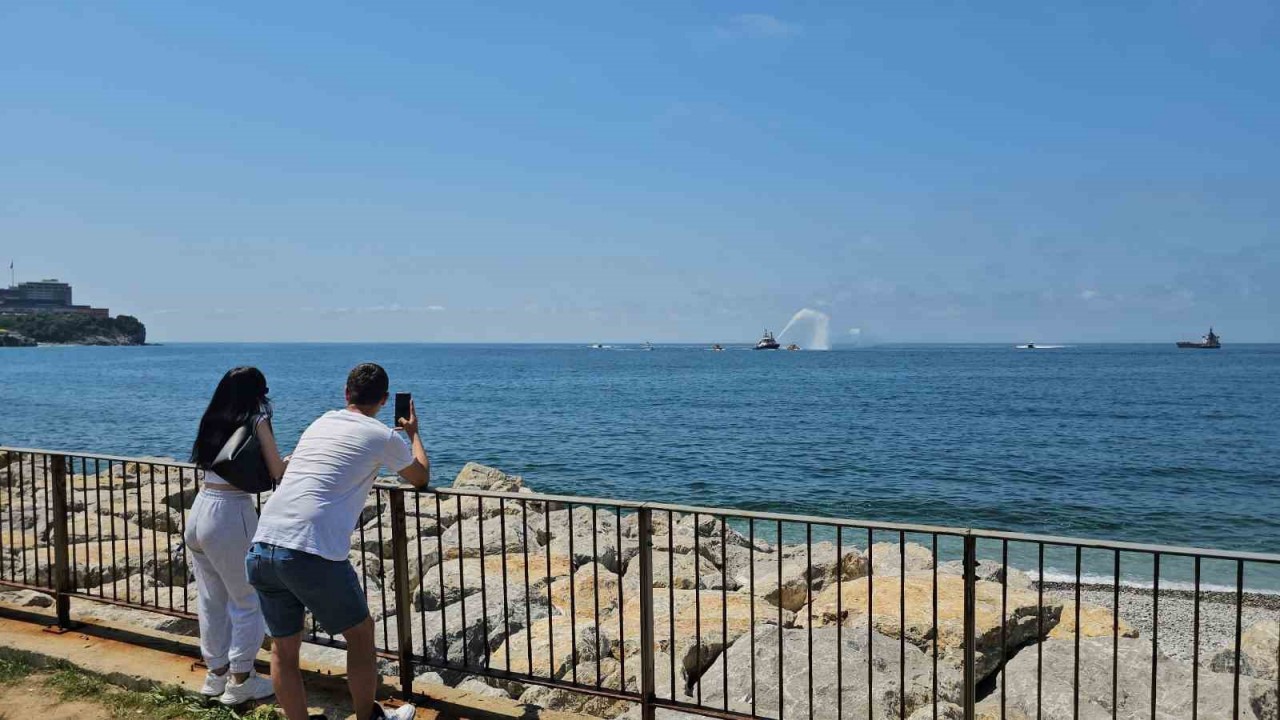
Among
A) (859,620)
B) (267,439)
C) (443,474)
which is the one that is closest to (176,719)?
(267,439)

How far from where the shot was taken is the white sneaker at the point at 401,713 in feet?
14.3

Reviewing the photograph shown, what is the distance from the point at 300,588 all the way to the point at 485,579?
4.62 m

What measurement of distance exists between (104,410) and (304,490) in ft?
187

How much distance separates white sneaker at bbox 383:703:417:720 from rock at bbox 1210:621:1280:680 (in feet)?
22.9

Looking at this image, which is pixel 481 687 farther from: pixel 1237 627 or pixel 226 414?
pixel 1237 627

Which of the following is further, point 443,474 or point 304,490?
point 443,474

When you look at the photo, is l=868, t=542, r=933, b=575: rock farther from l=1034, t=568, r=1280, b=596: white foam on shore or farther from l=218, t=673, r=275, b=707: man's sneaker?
l=218, t=673, r=275, b=707: man's sneaker

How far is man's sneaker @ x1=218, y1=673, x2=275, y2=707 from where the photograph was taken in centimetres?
470

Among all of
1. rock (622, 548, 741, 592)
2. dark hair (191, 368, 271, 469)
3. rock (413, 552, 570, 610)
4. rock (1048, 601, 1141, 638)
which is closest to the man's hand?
dark hair (191, 368, 271, 469)

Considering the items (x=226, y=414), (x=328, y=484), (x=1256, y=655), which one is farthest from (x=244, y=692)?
(x=1256, y=655)

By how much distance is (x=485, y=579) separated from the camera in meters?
8.28

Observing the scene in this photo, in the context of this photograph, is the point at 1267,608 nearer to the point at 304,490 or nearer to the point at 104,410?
the point at 304,490

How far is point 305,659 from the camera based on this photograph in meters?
5.40

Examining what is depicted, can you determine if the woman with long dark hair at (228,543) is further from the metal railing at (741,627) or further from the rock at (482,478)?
the rock at (482,478)
